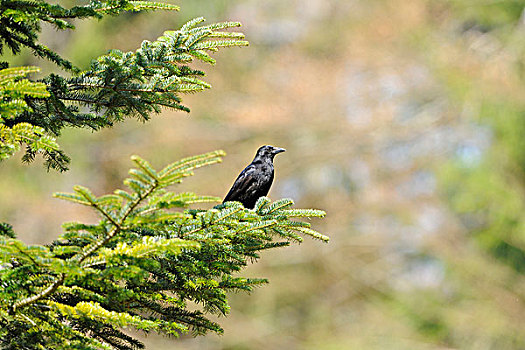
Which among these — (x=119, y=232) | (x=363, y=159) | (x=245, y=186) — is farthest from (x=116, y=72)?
(x=363, y=159)

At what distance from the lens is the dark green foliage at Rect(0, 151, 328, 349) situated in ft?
5.34

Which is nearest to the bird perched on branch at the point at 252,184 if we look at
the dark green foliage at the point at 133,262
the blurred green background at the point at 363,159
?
the dark green foliage at the point at 133,262

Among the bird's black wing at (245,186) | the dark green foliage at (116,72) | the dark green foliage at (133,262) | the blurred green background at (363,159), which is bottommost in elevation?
the dark green foliage at (133,262)

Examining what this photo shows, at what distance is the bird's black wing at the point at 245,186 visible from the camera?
389 centimetres

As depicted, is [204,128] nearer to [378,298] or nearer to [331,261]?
[331,261]

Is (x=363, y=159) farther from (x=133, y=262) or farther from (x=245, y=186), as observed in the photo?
(x=133, y=262)

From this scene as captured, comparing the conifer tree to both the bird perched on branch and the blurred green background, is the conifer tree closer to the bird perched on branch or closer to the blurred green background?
the bird perched on branch

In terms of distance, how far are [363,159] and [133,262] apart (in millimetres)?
11574

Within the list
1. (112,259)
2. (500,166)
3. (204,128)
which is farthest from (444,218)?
(112,259)

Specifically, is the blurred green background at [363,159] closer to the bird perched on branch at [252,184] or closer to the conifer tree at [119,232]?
the bird perched on branch at [252,184]

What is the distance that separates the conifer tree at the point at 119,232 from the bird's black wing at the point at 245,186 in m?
1.26

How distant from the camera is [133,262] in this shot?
179 cm

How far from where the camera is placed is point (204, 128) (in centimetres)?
1344

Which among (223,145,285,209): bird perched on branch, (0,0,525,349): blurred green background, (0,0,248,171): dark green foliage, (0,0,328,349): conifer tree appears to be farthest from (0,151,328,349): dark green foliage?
(0,0,525,349): blurred green background
